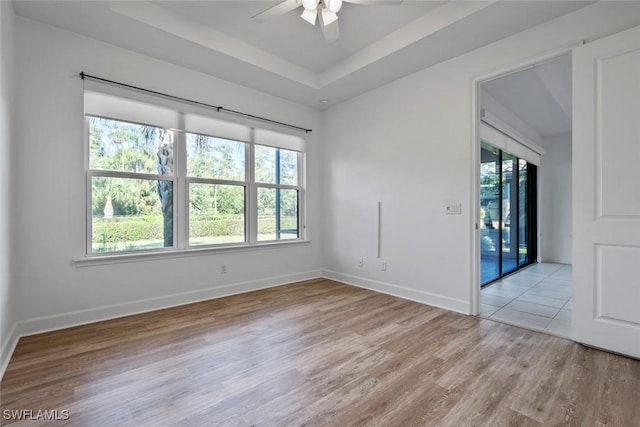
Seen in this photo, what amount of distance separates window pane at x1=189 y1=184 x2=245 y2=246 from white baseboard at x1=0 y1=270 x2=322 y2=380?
0.61 m

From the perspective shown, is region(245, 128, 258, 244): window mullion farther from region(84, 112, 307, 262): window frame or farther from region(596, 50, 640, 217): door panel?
region(596, 50, 640, 217): door panel

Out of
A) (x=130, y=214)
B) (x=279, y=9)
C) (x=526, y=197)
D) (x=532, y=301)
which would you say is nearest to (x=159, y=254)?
(x=130, y=214)

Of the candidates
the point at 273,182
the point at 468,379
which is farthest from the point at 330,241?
the point at 468,379

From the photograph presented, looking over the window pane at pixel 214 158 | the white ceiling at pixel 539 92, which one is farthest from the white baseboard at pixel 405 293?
the white ceiling at pixel 539 92

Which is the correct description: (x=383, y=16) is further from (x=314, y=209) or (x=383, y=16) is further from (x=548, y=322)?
(x=548, y=322)

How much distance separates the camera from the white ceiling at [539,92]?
11.5ft

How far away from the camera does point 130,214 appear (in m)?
3.06

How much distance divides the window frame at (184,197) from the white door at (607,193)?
3.26 metres

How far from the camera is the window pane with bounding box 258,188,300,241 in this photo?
13.6 feet

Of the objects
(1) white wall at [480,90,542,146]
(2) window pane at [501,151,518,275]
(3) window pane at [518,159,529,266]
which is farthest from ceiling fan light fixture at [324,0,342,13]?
(3) window pane at [518,159,529,266]

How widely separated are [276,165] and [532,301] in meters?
3.77

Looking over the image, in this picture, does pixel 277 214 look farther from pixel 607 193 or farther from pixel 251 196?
pixel 607 193

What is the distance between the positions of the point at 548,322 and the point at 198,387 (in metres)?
3.14

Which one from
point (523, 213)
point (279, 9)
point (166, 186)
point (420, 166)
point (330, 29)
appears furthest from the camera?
point (523, 213)
